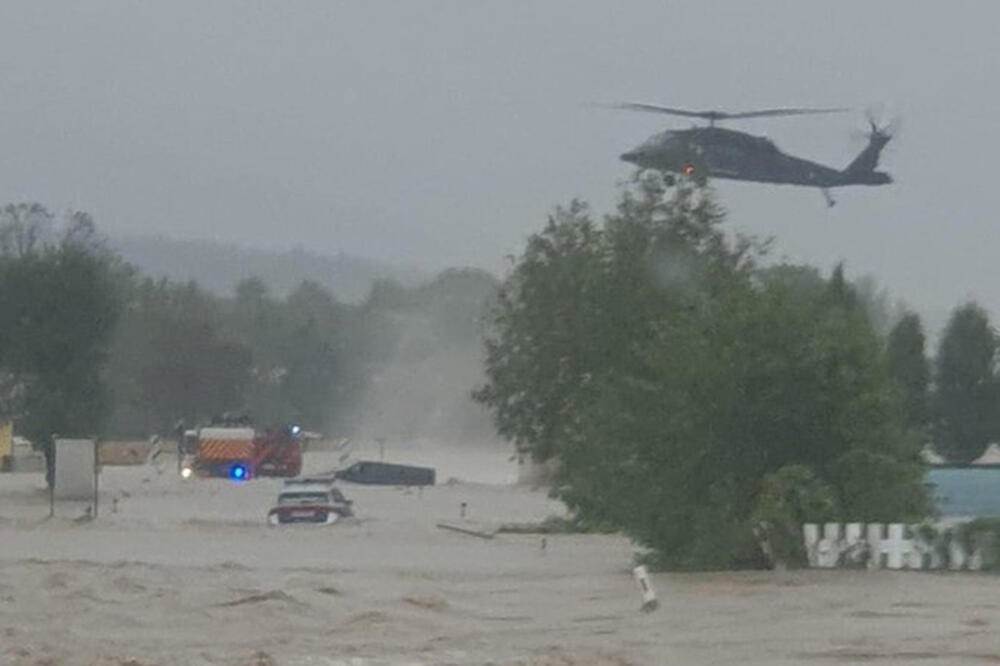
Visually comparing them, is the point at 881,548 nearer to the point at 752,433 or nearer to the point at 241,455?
the point at 752,433

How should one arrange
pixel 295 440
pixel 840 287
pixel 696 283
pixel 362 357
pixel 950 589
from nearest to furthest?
pixel 950 589, pixel 840 287, pixel 696 283, pixel 295 440, pixel 362 357

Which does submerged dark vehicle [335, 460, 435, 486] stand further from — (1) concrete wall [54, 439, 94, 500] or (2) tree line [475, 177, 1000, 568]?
(2) tree line [475, 177, 1000, 568]

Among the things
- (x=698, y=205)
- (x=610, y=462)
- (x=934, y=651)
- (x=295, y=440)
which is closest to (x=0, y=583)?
(x=610, y=462)

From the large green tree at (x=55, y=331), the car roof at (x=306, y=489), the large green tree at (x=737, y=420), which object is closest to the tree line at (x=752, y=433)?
the large green tree at (x=737, y=420)

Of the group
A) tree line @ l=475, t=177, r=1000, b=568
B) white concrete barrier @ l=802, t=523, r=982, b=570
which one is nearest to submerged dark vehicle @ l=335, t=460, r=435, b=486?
tree line @ l=475, t=177, r=1000, b=568

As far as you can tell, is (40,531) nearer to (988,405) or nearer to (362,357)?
(988,405)
